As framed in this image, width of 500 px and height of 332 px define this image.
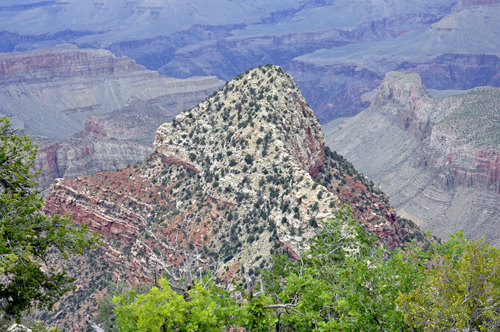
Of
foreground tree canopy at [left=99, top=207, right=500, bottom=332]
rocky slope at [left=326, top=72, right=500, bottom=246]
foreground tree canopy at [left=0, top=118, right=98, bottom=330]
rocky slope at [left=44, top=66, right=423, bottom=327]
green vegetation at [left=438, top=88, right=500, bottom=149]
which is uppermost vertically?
foreground tree canopy at [left=0, top=118, right=98, bottom=330]

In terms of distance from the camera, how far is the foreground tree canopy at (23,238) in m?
22.0

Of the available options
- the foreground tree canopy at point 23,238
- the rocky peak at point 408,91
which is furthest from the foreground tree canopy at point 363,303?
the rocky peak at point 408,91

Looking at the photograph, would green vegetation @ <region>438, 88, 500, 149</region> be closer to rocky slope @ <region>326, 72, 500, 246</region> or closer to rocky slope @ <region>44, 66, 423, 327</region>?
rocky slope @ <region>326, 72, 500, 246</region>

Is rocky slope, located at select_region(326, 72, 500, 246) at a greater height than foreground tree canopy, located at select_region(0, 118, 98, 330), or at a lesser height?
lesser

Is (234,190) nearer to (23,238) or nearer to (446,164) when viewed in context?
(23,238)

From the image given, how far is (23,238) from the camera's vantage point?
22.7m

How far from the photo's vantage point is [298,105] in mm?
61969

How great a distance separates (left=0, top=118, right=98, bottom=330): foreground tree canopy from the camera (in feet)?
72.1

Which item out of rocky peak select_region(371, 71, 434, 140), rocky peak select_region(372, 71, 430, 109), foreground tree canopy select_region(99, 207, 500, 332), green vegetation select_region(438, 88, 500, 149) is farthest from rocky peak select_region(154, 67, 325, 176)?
rocky peak select_region(372, 71, 430, 109)

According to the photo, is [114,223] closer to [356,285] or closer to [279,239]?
[279,239]

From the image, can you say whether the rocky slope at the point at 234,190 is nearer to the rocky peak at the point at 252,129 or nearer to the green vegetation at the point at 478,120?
the rocky peak at the point at 252,129

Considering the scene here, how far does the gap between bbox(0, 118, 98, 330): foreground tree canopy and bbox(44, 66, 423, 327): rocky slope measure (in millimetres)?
23178

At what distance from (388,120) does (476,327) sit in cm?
18598

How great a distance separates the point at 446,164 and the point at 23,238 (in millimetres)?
132860
